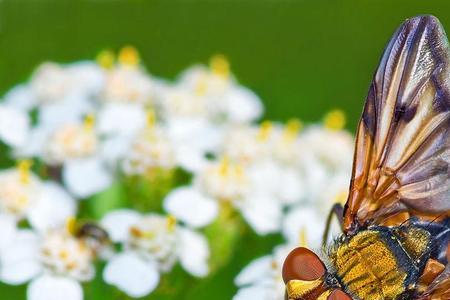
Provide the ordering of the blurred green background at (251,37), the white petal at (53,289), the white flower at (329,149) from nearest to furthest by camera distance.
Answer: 1. the white petal at (53,289)
2. the white flower at (329,149)
3. the blurred green background at (251,37)

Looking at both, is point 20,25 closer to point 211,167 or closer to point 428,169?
point 211,167

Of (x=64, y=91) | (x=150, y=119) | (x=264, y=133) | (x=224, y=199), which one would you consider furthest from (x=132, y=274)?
(x=64, y=91)

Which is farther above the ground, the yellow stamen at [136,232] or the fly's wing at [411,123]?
the yellow stamen at [136,232]

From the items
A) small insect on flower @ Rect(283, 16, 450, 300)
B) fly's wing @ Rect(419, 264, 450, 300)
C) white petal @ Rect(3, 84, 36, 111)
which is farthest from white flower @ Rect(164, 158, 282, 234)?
fly's wing @ Rect(419, 264, 450, 300)

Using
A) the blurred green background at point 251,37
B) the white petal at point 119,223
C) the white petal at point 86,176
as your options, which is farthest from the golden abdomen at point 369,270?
the blurred green background at point 251,37

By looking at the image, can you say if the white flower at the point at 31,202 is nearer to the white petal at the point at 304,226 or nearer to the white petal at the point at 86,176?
the white petal at the point at 86,176

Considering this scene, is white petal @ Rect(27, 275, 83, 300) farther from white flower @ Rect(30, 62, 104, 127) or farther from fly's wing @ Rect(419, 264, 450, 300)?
fly's wing @ Rect(419, 264, 450, 300)
